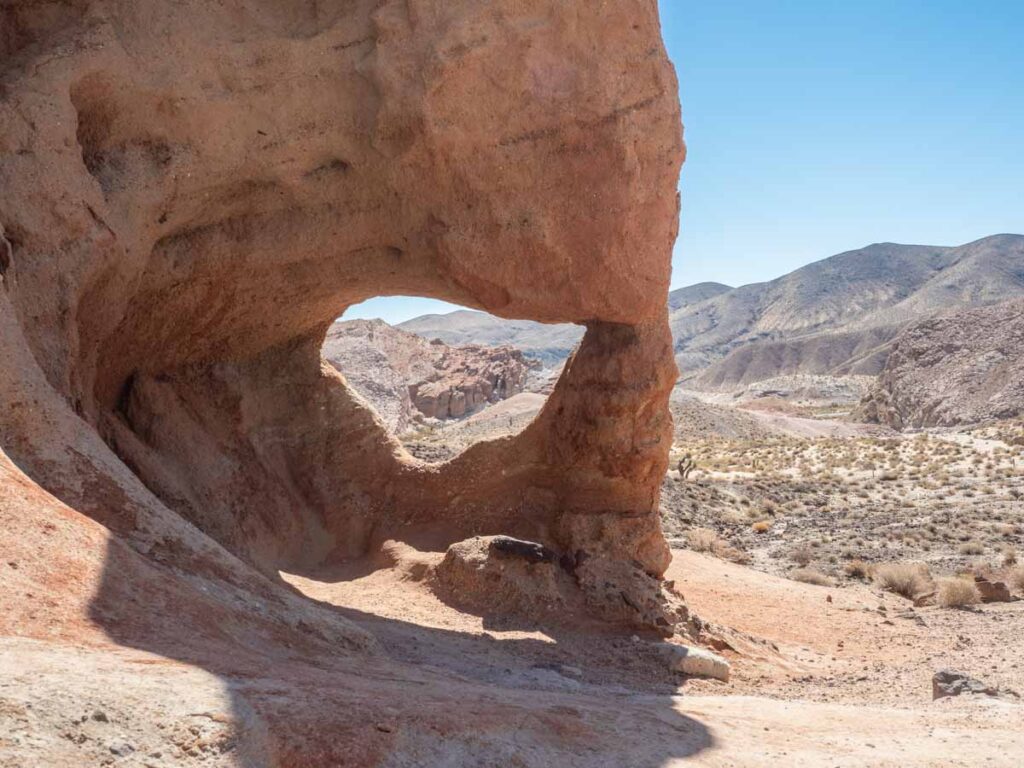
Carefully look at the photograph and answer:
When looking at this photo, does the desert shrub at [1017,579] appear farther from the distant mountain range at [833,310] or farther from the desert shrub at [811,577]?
the distant mountain range at [833,310]

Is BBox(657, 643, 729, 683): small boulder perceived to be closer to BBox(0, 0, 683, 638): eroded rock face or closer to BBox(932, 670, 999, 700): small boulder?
BBox(0, 0, 683, 638): eroded rock face

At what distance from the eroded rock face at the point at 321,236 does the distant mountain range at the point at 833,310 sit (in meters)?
71.5

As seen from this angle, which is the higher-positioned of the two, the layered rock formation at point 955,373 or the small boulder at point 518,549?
the layered rock formation at point 955,373

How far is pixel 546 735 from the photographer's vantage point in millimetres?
3807

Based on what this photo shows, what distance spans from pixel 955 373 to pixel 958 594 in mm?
41473

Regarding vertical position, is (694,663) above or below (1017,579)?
below

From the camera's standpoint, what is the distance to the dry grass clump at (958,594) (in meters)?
11.9

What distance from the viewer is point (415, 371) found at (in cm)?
4562

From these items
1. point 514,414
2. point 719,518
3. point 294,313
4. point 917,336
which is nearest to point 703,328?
point 917,336

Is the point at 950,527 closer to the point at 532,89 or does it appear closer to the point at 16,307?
the point at 532,89

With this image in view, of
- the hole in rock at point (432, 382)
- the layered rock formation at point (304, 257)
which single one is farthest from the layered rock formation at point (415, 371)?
the layered rock formation at point (304, 257)

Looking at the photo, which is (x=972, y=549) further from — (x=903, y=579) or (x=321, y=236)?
(x=321, y=236)

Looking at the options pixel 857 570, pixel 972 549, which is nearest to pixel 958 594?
pixel 857 570

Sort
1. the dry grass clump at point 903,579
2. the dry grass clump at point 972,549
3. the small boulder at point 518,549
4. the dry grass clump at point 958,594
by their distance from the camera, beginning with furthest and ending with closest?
the dry grass clump at point 972,549 < the dry grass clump at point 903,579 < the dry grass clump at point 958,594 < the small boulder at point 518,549
